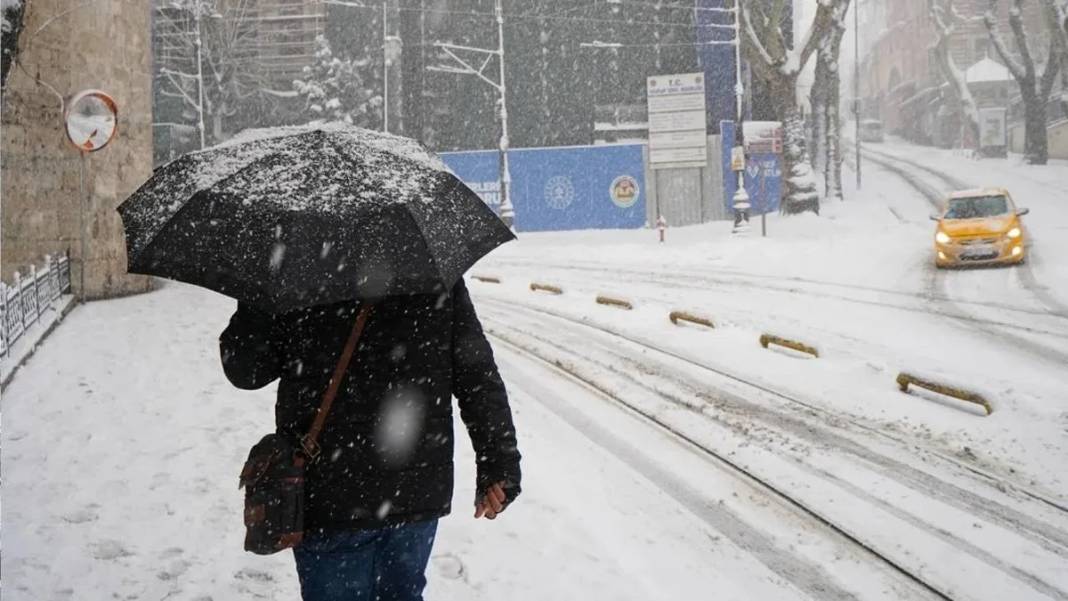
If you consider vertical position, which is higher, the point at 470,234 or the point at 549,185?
the point at 549,185

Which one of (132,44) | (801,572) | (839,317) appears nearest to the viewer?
(801,572)

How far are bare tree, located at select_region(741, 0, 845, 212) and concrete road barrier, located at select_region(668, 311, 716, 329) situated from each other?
15.7 meters

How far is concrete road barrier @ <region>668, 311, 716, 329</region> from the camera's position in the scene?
38.3ft

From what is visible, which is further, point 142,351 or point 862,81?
point 862,81

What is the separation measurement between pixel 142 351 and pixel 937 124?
213ft

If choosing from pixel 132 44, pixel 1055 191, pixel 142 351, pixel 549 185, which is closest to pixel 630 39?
pixel 549 185

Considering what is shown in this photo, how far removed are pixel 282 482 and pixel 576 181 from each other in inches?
1230

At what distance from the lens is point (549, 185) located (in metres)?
33.4

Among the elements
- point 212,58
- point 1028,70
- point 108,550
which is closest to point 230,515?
point 108,550

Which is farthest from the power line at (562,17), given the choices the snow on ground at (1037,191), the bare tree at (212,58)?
the snow on ground at (1037,191)

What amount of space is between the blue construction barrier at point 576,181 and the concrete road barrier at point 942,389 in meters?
25.3

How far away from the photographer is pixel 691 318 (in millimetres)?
11828

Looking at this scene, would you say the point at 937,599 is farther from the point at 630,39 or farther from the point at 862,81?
the point at 862,81

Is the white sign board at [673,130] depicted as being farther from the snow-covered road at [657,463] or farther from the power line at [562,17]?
the snow-covered road at [657,463]
